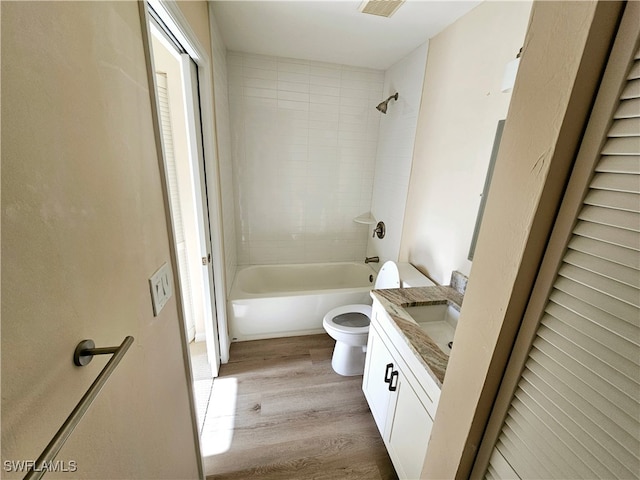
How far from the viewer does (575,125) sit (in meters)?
0.46

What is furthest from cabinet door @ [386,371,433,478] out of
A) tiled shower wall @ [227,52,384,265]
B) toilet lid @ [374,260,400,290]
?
tiled shower wall @ [227,52,384,265]

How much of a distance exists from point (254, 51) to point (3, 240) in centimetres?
254

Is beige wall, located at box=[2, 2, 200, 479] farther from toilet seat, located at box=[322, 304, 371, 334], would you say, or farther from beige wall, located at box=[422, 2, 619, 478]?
toilet seat, located at box=[322, 304, 371, 334]

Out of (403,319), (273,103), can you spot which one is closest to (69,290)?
(403,319)

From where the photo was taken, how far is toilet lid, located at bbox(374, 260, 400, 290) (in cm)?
189

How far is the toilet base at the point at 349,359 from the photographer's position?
1989mm

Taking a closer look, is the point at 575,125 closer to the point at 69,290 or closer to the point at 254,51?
the point at 69,290

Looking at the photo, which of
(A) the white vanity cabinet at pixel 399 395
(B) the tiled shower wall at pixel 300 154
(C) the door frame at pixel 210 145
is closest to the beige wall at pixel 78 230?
(C) the door frame at pixel 210 145

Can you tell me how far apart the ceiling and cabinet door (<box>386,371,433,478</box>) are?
204cm

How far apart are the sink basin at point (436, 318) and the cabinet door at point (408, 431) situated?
361mm

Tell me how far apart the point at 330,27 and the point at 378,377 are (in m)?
2.31

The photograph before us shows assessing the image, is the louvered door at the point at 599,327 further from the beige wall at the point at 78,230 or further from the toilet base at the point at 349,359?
the toilet base at the point at 349,359

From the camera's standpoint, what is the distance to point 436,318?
153 centimetres

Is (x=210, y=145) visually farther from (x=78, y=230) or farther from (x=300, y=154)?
(x=78, y=230)
